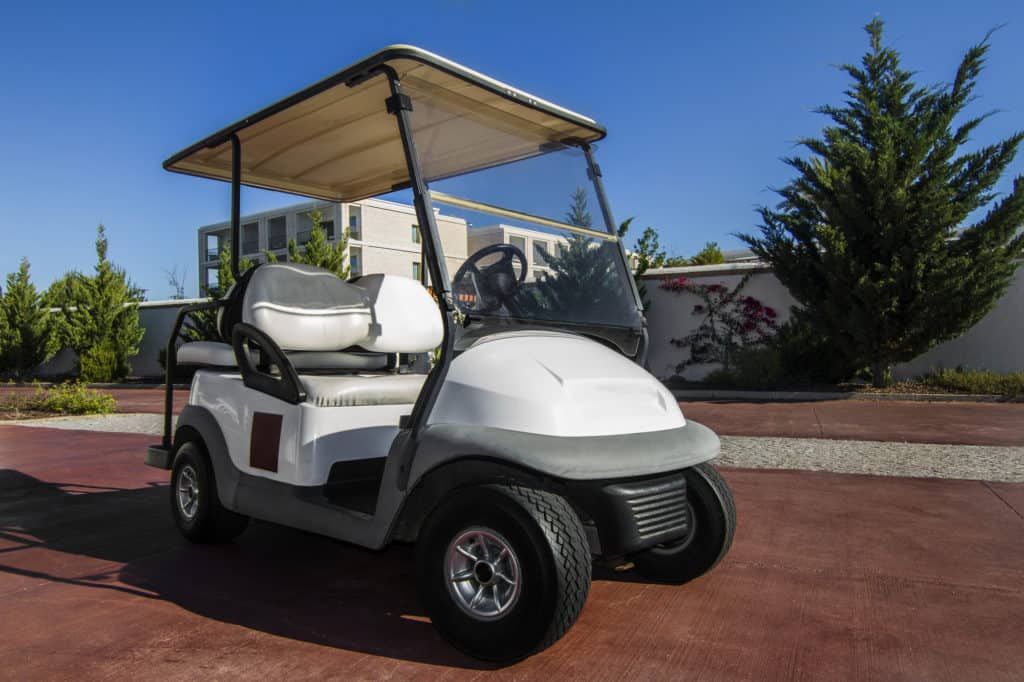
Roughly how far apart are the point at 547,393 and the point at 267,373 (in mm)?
1697

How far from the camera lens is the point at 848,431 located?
26.7ft

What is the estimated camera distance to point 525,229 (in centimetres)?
316

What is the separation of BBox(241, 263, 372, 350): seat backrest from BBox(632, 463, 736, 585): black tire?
1.87 metres

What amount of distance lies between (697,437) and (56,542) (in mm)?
3481

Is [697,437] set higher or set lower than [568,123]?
lower

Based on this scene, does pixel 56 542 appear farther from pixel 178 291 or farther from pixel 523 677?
pixel 178 291

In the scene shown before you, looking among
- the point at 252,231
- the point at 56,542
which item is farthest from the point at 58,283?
the point at 252,231

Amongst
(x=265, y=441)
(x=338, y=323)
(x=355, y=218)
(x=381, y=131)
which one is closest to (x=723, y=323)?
(x=355, y=218)

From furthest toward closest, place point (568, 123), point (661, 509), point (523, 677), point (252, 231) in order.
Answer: point (252, 231) < point (568, 123) < point (661, 509) < point (523, 677)

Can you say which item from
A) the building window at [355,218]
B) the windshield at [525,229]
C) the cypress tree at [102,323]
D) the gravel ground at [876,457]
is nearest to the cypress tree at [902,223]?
the gravel ground at [876,457]

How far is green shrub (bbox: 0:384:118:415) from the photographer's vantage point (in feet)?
37.8

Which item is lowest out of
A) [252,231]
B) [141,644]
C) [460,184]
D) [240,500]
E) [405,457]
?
[141,644]

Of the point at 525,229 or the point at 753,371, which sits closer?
the point at 525,229

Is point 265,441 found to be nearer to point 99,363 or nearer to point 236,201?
point 236,201
